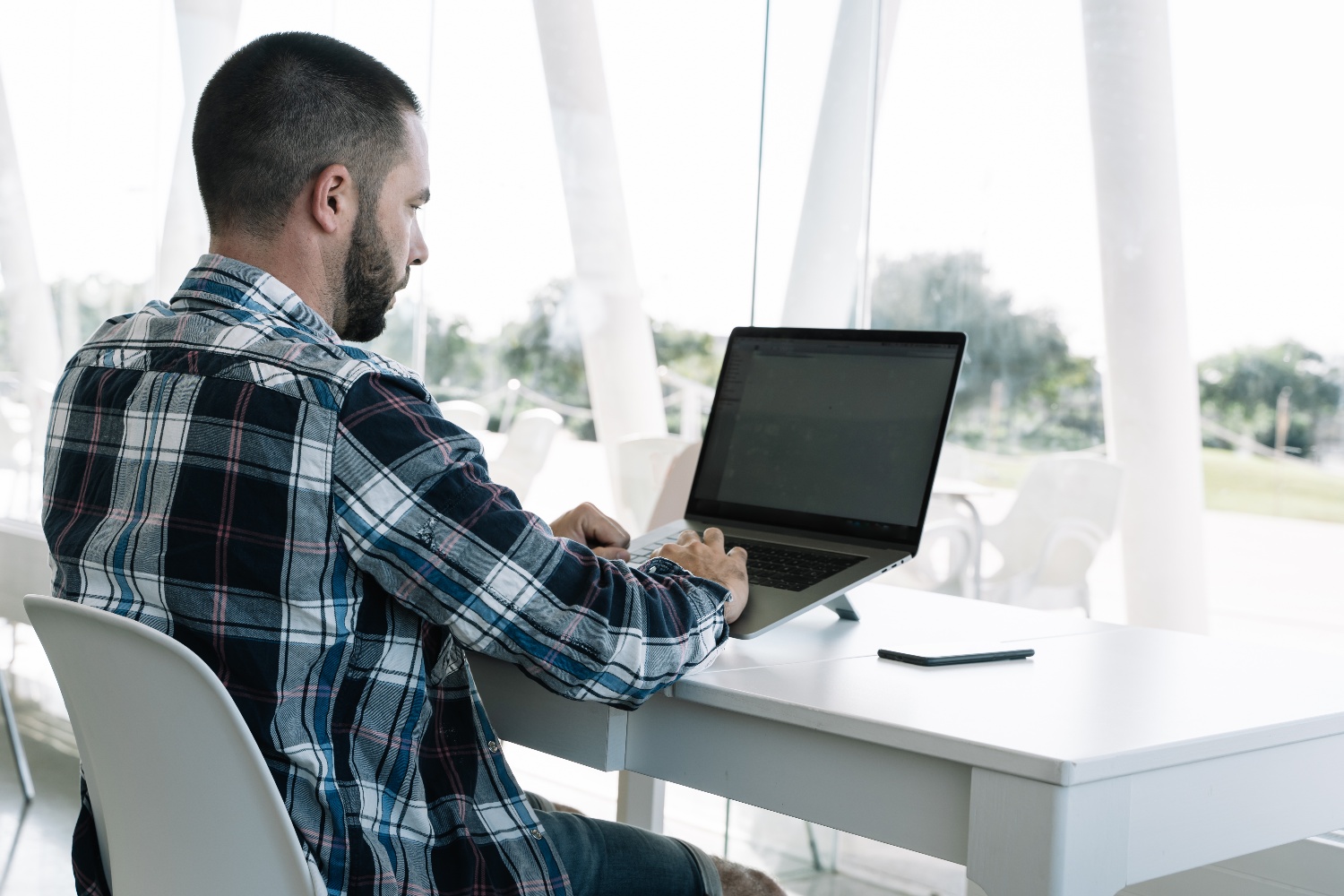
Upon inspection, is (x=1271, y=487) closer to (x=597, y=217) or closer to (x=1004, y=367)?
(x=1004, y=367)

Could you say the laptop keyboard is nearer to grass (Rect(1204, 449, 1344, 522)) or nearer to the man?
the man

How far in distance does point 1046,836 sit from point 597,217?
3121 millimetres

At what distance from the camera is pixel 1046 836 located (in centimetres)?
95

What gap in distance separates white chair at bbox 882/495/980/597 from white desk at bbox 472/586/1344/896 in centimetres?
189

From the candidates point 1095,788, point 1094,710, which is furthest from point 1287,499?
point 1095,788

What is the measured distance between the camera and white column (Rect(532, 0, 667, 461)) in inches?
151

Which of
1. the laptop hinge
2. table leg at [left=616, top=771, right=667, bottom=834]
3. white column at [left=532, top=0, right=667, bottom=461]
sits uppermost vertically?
white column at [left=532, top=0, right=667, bottom=461]

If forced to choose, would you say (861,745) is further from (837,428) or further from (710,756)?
(837,428)

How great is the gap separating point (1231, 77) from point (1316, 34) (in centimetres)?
19

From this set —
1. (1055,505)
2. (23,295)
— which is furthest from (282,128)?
(23,295)

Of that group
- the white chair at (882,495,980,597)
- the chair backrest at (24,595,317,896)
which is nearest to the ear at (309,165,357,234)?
the chair backrest at (24,595,317,896)

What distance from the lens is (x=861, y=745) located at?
3.56ft

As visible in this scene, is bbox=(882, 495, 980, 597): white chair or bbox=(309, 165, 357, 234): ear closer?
bbox=(309, 165, 357, 234): ear

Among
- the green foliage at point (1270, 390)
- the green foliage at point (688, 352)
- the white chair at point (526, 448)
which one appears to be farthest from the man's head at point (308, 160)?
the white chair at point (526, 448)
